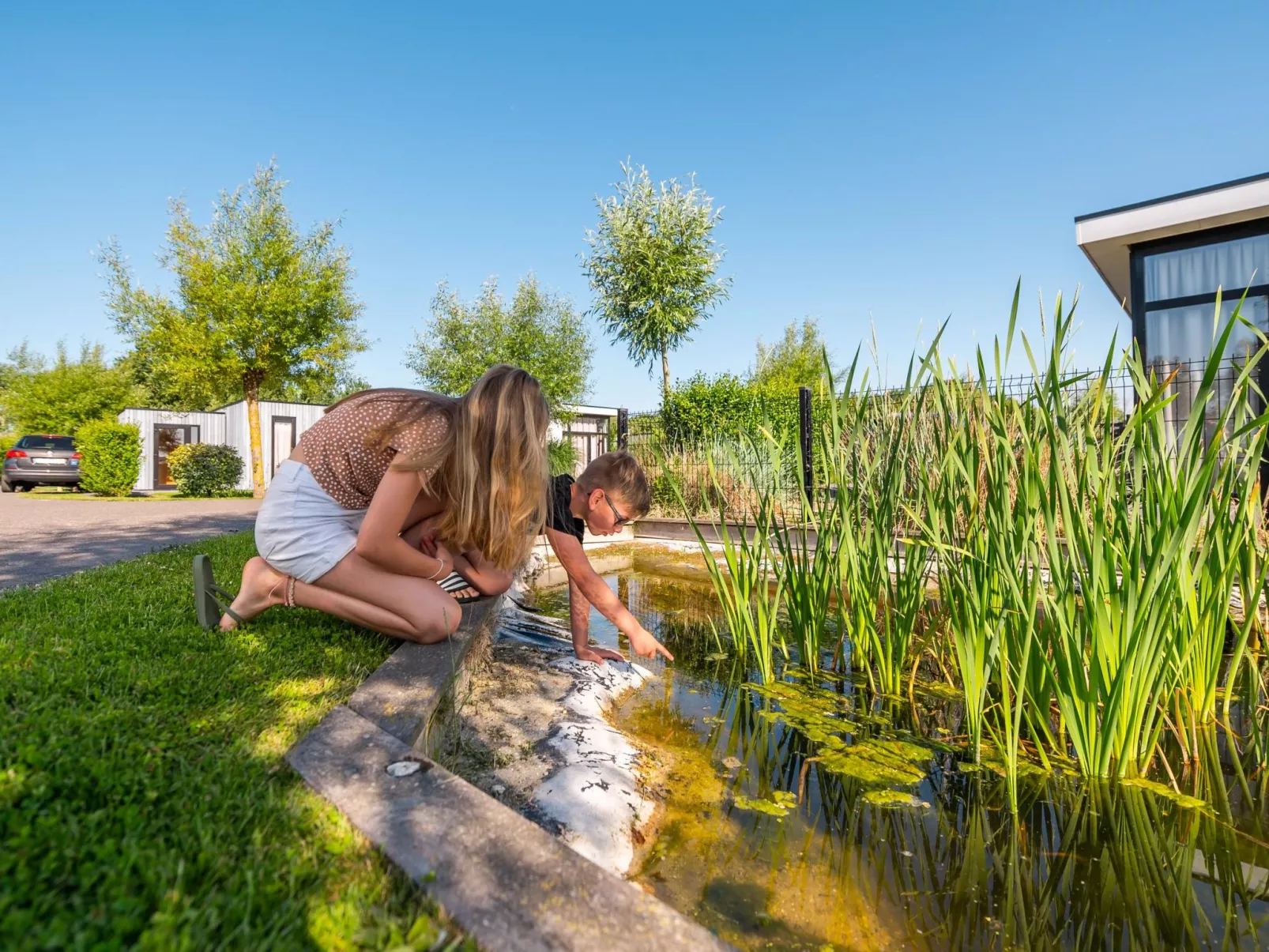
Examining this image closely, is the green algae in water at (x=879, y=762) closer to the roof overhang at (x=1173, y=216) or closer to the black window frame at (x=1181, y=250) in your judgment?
the roof overhang at (x=1173, y=216)

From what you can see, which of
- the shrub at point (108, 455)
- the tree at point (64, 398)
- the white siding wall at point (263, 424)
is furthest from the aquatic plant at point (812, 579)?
the tree at point (64, 398)

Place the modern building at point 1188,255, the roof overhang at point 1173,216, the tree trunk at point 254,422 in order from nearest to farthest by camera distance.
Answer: the roof overhang at point 1173,216
the modern building at point 1188,255
the tree trunk at point 254,422

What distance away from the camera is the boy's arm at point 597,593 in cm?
223

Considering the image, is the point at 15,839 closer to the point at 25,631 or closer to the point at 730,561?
the point at 25,631

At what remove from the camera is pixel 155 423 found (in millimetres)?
19875

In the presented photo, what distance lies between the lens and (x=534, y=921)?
838mm

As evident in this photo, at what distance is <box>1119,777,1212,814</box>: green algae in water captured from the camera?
5.16 ft

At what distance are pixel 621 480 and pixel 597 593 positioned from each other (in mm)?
452

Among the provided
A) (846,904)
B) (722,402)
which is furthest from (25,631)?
(722,402)

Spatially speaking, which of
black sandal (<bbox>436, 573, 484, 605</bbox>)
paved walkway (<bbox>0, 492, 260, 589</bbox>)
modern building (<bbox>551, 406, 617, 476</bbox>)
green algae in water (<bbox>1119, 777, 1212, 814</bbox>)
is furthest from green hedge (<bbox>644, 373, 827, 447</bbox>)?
green algae in water (<bbox>1119, 777, 1212, 814</bbox>)

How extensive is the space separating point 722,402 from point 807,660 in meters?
8.00

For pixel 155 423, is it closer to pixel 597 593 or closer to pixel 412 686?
pixel 597 593

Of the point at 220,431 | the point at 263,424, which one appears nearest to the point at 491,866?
the point at 263,424

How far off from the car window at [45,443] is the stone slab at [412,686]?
16.8 meters
